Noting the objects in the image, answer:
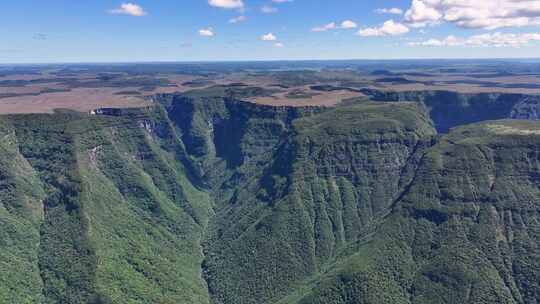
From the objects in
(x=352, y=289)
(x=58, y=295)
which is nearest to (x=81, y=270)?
(x=58, y=295)

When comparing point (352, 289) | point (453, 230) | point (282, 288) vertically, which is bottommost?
point (282, 288)

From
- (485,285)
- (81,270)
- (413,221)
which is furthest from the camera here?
(413,221)

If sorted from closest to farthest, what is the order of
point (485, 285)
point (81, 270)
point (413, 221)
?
point (485, 285) < point (81, 270) < point (413, 221)

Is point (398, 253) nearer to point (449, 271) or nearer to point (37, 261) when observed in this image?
point (449, 271)

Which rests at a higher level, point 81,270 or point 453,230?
point 453,230

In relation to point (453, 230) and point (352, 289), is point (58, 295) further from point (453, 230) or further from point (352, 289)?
point (453, 230)

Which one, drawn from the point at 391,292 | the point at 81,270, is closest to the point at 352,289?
the point at 391,292

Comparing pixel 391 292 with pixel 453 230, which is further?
pixel 453 230

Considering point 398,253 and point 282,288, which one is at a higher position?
point 398,253

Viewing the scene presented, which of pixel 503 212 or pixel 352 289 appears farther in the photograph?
pixel 503 212
